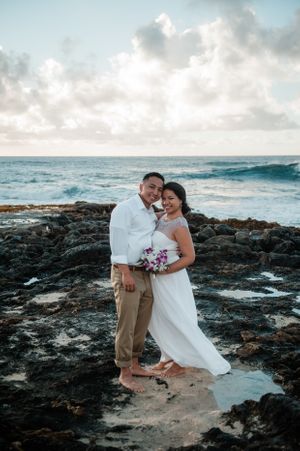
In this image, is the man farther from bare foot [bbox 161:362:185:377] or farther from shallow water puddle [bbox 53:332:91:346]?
shallow water puddle [bbox 53:332:91:346]

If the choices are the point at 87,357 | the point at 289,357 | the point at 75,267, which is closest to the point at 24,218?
the point at 75,267

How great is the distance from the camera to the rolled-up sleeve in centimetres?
464

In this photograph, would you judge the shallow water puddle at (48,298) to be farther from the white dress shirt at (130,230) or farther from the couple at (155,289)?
the white dress shirt at (130,230)

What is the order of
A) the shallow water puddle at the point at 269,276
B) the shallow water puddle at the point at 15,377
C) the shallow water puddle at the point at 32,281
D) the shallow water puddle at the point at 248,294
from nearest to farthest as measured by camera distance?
the shallow water puddle at the point at 15,377 < the shallow water puddle at the point at 248,294 < the shallow water puddle at the point at 32,281 < the shallow water puddle at the point at 269,276

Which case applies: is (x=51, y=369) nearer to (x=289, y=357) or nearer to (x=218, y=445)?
(x=218, y=445)

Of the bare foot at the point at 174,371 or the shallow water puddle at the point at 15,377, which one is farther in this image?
the bare foot at the point at 174,371

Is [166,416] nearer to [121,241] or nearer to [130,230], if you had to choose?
[121,241]

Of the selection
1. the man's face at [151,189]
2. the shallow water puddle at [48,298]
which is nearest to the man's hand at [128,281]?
the man's face at [151,189]

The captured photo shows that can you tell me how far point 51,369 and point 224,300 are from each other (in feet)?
11.6

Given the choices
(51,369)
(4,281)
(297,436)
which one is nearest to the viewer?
(297,436)

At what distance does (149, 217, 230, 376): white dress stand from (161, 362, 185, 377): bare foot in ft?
0.16

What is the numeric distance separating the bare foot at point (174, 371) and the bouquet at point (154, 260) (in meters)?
1.17

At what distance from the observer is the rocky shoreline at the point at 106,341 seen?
12.4 ft

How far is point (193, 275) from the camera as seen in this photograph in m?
9.34
